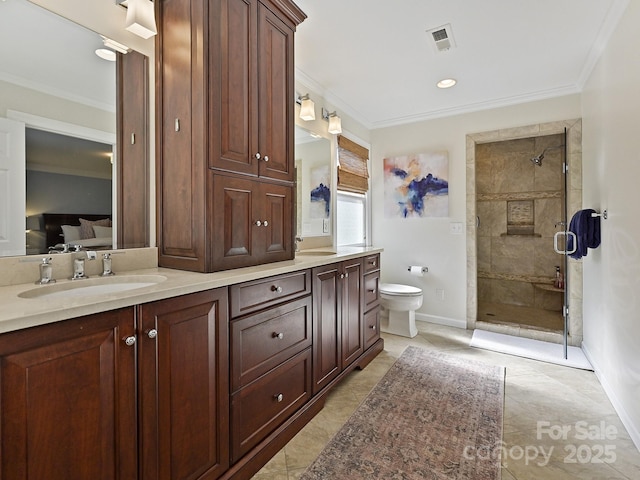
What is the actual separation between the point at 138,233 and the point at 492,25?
2556mm

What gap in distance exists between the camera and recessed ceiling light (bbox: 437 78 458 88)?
2.85 m

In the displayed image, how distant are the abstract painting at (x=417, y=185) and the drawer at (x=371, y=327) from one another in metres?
1.49

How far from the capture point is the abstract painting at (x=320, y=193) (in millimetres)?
2934

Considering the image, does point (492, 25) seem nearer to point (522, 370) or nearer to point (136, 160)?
point (136, 160)

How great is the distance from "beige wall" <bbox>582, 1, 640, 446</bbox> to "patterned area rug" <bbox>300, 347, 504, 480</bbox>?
692 mm

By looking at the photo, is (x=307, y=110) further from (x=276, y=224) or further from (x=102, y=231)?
(x=102, y=231)

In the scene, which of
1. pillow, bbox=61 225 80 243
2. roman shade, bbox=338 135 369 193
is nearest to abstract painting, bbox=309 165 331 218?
roman shade, bbox=338 135 369 193

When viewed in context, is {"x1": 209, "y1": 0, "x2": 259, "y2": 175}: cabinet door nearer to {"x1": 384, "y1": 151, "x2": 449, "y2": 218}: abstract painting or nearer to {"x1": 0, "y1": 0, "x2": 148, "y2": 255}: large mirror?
{"x1": 0, "y1": 0, "x2": 148, "y2": 255}: large mirror

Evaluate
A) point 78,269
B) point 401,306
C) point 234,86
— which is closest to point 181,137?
point 234,86

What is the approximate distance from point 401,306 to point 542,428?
5.01ft

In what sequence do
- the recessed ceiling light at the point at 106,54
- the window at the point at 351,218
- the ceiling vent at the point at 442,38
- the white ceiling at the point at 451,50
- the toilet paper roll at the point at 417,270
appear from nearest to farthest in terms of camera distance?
the recessed ceiling light at the point at 106,54
the white ceiling at the point at 451,50
the ceiling vent at the point at 442,38
the window at the point at 351,218
the toilet paper roll at the point at 417,270

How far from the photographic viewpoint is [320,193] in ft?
9.89

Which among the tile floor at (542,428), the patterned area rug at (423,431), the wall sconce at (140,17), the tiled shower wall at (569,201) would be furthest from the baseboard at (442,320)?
the wall sconce at (140,17)

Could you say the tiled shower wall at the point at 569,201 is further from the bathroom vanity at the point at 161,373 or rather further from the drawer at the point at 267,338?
the drawer at the point at 267,338
